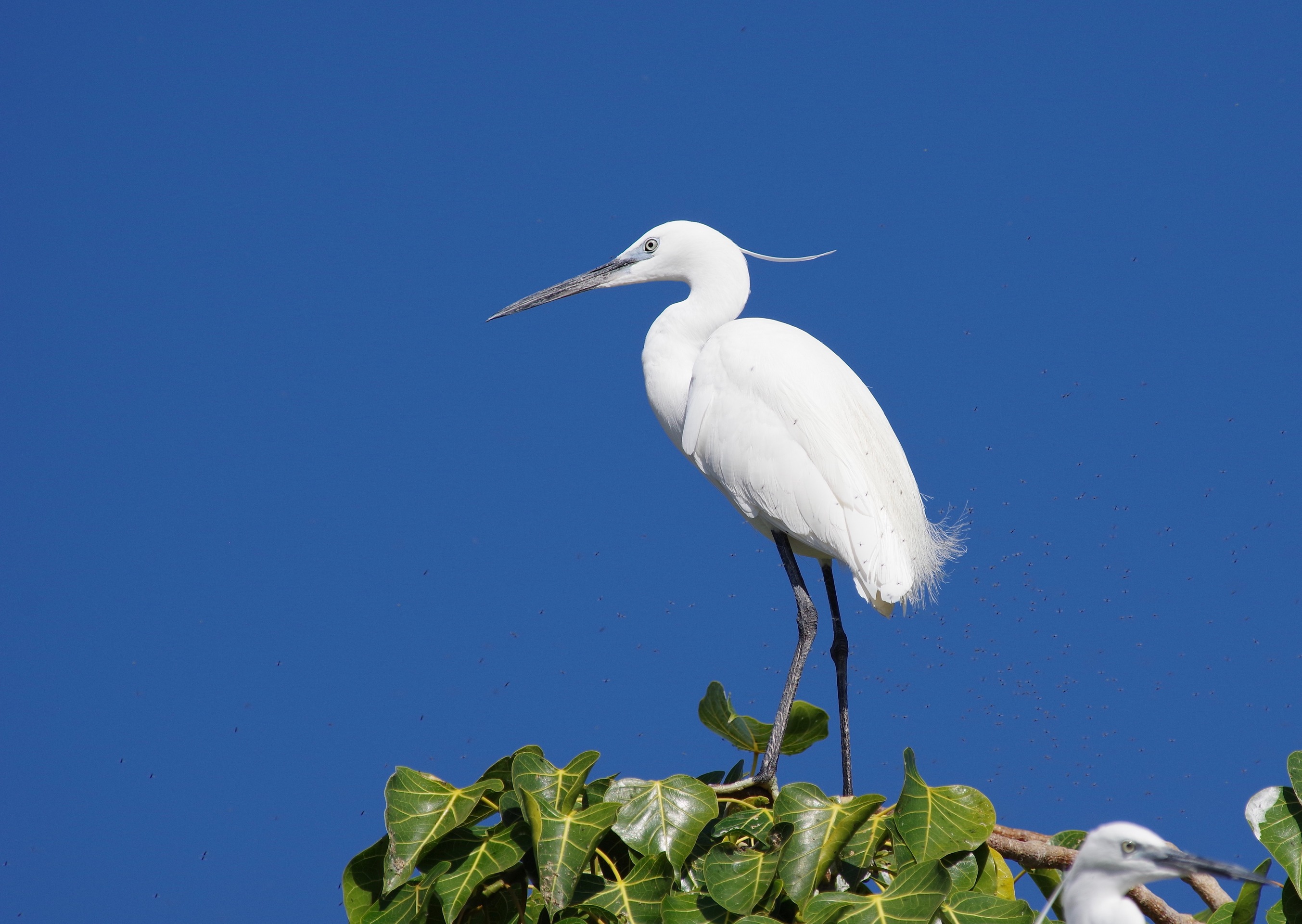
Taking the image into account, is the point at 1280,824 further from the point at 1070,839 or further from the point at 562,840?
the point at 562,840

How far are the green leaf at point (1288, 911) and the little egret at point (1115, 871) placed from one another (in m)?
0.29

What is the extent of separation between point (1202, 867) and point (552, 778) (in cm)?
116

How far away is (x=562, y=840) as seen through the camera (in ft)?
7.19

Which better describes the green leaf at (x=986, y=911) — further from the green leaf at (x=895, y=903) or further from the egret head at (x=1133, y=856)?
the egret head at (x=1133, y=856)

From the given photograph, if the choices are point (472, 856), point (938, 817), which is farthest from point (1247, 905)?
point (472, 856)

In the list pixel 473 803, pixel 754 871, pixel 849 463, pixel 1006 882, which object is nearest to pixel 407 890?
pixel 473 803

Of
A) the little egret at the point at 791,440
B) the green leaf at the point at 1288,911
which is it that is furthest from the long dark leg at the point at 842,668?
the green leaf at the point at 1288,911

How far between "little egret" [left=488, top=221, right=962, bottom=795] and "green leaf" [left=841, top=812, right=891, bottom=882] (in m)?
0.79

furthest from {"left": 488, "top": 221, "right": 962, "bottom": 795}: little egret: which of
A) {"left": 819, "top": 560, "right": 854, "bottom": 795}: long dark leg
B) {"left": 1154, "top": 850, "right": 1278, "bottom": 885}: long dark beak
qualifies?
{"left": 1154, "top": 850, "right": 1278, "bottom": 885}: long dark beak

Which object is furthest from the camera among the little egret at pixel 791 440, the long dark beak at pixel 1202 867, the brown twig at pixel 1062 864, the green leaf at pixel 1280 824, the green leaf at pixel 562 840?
the little egret at pixel 791 440

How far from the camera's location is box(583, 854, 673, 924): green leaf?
2201 millimetres

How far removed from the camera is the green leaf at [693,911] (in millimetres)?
2156

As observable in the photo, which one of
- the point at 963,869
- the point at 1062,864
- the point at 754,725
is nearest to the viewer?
the point at 963,869

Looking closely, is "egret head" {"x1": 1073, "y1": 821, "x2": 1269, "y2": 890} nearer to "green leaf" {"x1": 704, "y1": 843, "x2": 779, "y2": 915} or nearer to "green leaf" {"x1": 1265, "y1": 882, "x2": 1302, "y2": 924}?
"green leaf" {"x1": 1265, "y1": 882, "x2": 1302, "y2": 924}
